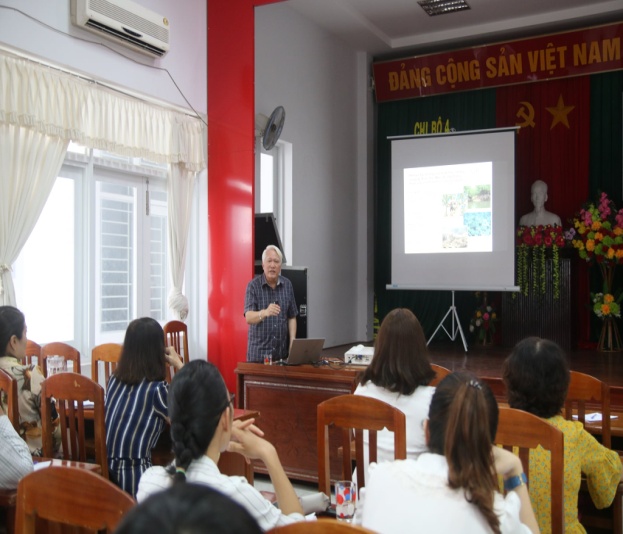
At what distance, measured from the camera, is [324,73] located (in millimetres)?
7344

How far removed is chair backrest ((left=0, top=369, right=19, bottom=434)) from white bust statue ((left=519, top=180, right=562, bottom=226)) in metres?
5.82

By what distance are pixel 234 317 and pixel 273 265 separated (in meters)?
1.31

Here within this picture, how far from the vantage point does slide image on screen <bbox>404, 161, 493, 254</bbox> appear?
22.6ft

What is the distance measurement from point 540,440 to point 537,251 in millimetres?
5282

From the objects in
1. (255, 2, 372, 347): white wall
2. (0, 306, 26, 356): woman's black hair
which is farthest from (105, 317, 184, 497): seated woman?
(255, 2, 372, 347): white wall

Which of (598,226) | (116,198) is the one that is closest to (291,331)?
(116,198)

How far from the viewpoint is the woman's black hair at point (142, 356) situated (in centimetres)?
256

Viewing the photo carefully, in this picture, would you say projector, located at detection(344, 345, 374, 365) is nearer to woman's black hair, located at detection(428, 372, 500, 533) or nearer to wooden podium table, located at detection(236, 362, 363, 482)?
wooden podium table, located at detection(236, 362, 363, 482)

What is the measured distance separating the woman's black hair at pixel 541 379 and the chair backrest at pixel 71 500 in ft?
4.31

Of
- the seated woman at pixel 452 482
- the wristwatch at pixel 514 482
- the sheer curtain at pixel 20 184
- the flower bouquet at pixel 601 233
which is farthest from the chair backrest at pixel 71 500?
the flower bouquet at pixel 601 233

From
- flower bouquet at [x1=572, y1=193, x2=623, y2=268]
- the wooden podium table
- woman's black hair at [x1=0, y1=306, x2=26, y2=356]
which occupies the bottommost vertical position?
the wooden podium table

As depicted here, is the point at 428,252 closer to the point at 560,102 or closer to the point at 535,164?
the point at 535,164

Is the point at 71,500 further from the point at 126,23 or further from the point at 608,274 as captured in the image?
the point at 608,274

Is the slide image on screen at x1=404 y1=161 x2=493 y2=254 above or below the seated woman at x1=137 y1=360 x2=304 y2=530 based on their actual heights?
above
